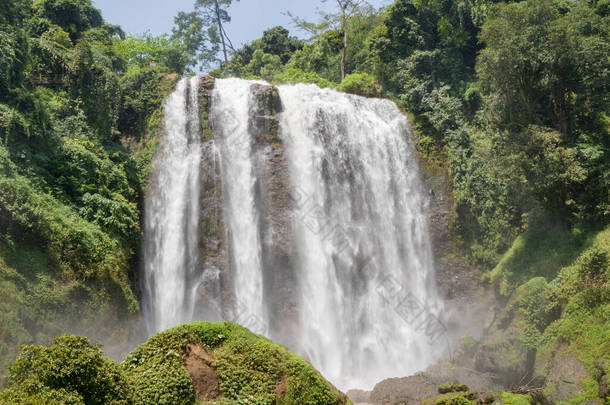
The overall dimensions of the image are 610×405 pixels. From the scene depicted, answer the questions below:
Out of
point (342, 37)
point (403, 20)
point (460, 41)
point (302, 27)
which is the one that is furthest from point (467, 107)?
point (302, 27)

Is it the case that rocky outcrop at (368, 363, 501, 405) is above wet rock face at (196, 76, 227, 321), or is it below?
below

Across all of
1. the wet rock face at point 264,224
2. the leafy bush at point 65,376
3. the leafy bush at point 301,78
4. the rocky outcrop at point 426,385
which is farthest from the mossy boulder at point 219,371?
the leafy bush at point 301,78

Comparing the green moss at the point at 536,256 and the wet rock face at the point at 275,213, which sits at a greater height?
the wet rock face at the point at 275,213

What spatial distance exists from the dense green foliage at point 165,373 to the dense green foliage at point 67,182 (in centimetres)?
568

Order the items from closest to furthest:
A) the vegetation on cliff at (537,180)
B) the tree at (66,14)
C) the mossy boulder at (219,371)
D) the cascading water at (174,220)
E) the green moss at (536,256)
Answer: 1. the mossy boulder at (219,371)
2. the vegetation on cliff at (537,180)
3. the green moss at (536,256)
4. the cascading water at (174,220)
5. the tree at (66,14)

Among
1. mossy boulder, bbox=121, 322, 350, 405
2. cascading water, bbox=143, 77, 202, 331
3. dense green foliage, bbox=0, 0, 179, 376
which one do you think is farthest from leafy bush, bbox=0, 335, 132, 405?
cascading water, bbox=143, 77, 202, 331

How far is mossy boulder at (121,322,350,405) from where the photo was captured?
6.84 meters

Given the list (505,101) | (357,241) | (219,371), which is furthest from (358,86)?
(219,371)

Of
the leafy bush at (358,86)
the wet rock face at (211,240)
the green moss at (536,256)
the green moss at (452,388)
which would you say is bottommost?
the green moss at (452,388)

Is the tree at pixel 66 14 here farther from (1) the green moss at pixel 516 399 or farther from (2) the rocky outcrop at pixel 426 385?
(1) the green moss at pixel 516 399

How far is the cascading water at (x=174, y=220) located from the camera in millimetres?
16906

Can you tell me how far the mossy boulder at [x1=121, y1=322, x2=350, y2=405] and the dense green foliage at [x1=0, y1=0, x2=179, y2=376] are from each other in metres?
5.57

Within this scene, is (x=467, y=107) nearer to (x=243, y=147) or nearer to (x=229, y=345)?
(x=243, y=147)

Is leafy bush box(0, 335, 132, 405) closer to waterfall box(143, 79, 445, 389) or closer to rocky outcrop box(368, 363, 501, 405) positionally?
rocky outcrop box(368, 363, 501, 405)
